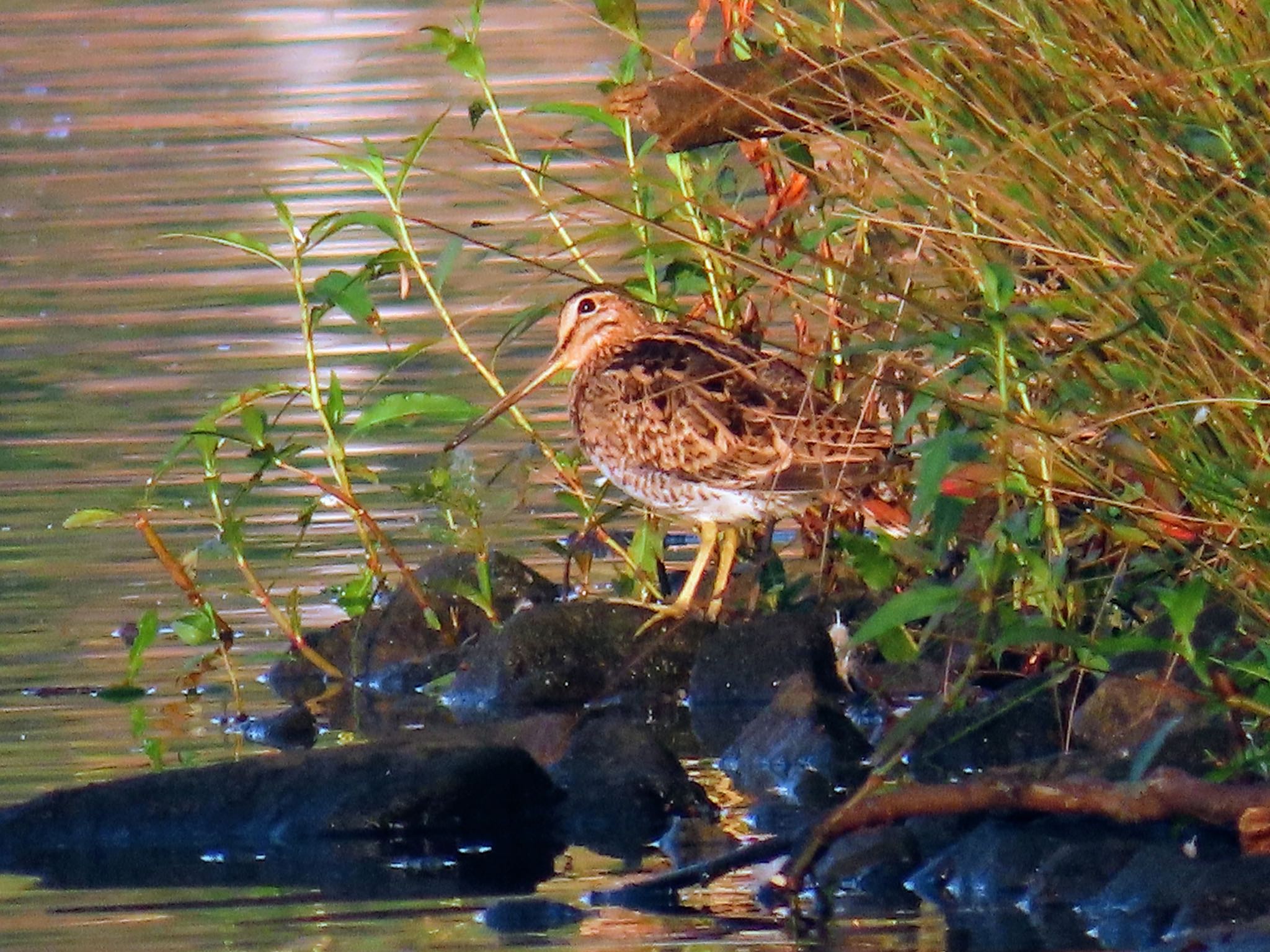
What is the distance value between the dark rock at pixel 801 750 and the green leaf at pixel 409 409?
116 centimetres

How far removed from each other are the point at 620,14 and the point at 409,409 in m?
1.06

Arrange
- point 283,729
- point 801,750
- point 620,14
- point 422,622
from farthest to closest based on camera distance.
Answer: point 422,622 < point 283,729 < point 620,14 < point 801,750

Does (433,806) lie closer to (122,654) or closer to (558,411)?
(122,654)

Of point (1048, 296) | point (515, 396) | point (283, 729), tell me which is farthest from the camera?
point (515, 396)

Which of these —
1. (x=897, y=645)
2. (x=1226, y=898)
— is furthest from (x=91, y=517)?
(x=1226, y=898)

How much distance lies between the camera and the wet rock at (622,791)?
5.09 meters

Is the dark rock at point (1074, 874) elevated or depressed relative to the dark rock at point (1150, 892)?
depressed

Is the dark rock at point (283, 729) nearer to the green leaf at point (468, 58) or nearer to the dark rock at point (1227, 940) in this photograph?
the green leaf at point (468, 58)

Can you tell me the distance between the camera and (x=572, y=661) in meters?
6.54

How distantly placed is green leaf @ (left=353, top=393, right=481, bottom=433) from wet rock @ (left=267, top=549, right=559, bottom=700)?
535 mm

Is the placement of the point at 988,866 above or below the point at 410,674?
above

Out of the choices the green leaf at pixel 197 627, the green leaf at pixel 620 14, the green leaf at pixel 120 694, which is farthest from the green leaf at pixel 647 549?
the green leaf at pixel 620 14

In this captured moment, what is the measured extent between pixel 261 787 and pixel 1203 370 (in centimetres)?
207

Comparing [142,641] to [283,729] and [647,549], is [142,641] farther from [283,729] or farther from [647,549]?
[647,549]
